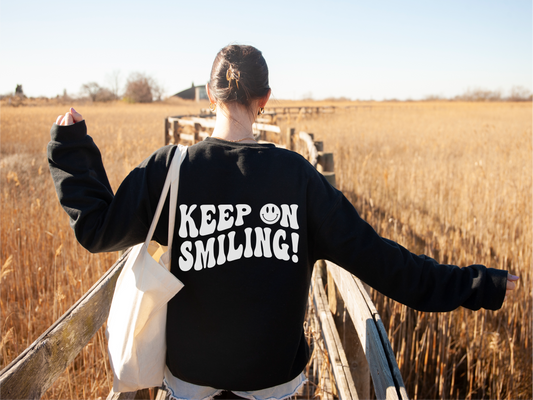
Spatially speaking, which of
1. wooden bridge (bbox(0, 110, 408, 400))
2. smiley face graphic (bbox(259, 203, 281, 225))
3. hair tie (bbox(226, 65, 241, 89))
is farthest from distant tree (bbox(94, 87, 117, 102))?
smiley face graphic (bbox(259, 203, 281, 225))

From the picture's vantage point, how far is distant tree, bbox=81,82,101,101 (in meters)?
37.5

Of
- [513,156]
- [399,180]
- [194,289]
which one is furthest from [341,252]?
[513,156]

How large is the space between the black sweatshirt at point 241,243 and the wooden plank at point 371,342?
16 cm

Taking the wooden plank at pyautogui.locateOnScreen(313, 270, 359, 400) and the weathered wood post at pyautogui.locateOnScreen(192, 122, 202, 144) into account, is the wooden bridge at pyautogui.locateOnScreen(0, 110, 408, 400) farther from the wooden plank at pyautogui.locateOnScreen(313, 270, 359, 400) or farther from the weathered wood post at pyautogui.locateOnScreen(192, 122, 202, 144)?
the weathered wood post at pyautogui.locateOnScreen(192, 122, 202, 144)

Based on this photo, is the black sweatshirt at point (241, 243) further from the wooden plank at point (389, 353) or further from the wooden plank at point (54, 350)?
the wooden plank at point (54, 350)

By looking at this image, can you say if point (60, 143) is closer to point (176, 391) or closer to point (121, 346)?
point (121, 346)

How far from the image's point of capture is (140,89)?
51.0m

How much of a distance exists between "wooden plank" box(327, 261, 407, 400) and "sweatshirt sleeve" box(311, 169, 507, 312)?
0.51 feet

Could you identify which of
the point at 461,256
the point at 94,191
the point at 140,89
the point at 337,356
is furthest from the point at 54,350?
the point at 140,89

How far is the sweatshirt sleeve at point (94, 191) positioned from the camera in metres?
0.99

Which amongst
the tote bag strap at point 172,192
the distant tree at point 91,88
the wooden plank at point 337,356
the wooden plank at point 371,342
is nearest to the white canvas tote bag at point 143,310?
the tote bag strap at point 172,192

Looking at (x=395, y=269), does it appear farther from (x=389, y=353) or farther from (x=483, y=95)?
(x=483, y=95)

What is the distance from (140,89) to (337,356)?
54781mm

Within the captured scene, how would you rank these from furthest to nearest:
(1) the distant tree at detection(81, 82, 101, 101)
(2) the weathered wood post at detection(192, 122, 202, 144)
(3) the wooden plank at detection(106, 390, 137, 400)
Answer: (1) the distant tree at detection(81, 82, 101, 101) < (2) the weathered wood post at detection(192, 122, 202, 144) < (3) the wooden plank at detection(106, 390, 137, 400)
